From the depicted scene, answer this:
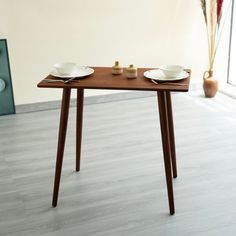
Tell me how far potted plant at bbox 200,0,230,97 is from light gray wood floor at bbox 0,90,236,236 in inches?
11.7

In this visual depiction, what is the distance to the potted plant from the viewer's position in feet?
13.3

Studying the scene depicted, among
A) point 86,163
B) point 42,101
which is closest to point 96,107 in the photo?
point 42,101

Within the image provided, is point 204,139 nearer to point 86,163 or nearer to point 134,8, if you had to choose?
point 86,163

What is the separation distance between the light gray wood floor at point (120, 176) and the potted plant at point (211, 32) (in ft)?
A: 0.98

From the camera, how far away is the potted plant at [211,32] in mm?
4066

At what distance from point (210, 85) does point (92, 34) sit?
1.33 meters

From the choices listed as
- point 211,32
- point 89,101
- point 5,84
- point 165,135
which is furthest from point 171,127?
point 211,32

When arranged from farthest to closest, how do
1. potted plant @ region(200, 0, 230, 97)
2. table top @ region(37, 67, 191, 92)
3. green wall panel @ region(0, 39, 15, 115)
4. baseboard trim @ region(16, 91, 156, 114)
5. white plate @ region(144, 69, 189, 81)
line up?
potted plant @ region(200, 0, 230, 97), baseboard trim @ region(16, 91, 156, 114), green wall panel @ region(0, 39, 15, 115), white plate @ region(144, 69, 189, 81), table top @ region(37, 67, 191, 92)

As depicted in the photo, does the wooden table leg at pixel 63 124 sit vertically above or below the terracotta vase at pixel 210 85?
above

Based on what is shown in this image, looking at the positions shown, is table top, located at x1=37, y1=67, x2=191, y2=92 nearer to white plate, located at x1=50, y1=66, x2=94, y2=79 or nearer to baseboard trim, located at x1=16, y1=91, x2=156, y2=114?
white plate, located at x1=50, y1=66, x2=94, y2=79

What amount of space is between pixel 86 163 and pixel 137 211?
0.71 metres

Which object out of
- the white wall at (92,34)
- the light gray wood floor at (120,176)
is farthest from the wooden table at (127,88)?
the white wall at (92,34)

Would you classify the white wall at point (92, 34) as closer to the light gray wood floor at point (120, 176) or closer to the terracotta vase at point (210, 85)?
the terracotta vase at point (210, 85)

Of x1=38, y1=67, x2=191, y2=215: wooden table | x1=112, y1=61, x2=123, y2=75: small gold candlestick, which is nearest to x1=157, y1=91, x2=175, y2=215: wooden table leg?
x1=38, y1=67, x2=191, y2=215: wooden table
